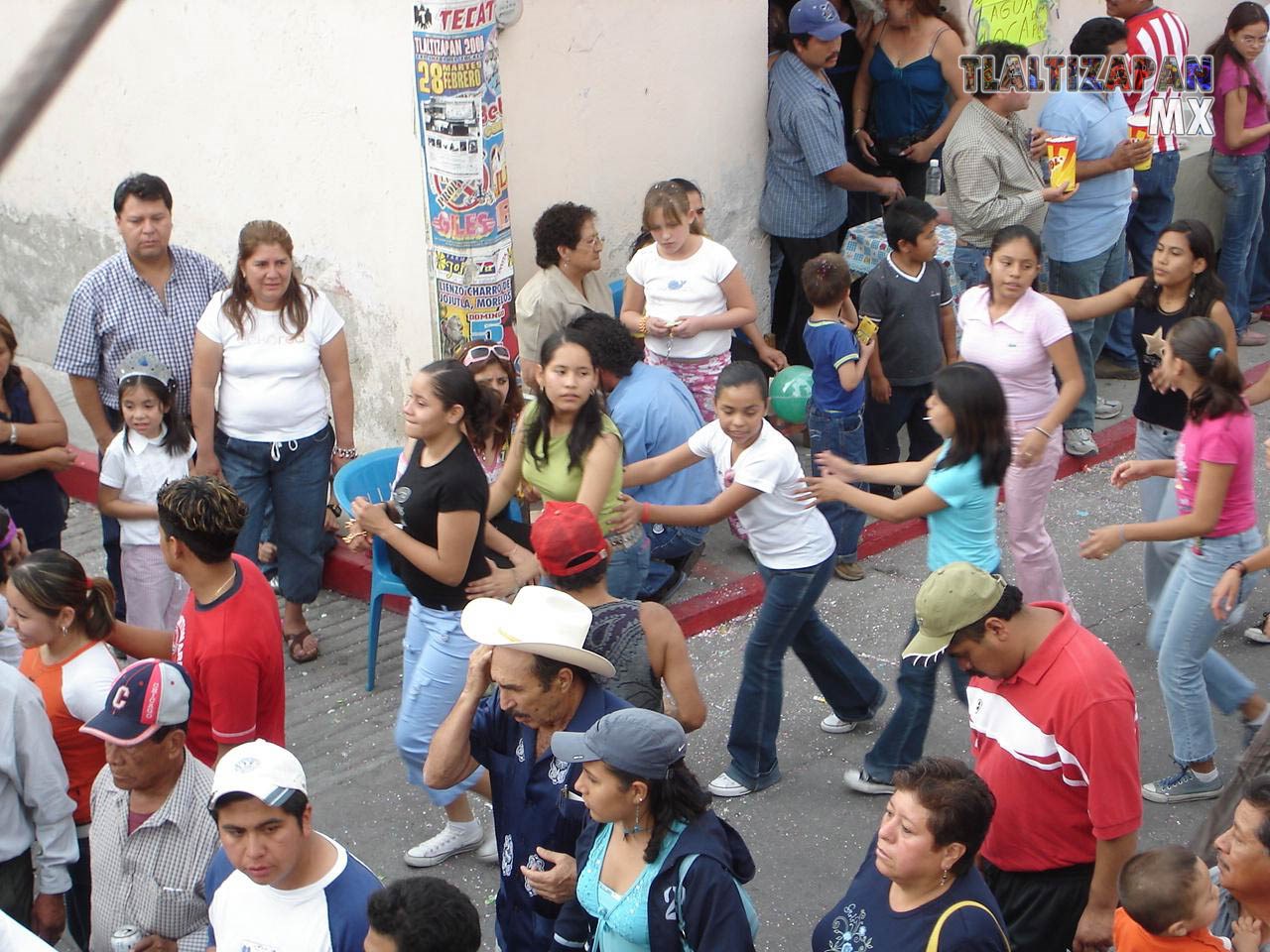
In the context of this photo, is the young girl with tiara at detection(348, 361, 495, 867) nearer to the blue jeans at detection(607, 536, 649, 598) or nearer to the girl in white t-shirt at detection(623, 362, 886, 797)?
the girl in white t-shirt at detection(623, 362, 886, 797)

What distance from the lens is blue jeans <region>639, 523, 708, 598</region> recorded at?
22.1 feet

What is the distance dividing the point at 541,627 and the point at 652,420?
275 centimetres

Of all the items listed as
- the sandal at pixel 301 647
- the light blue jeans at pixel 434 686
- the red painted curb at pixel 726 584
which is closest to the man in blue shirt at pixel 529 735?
the light blue jeans at pixel 434 686

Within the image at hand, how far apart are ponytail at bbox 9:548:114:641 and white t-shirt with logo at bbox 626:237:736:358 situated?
3634mm

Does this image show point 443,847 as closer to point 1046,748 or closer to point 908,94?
point 1046,748

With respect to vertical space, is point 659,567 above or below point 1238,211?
below

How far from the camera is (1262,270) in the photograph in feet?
34.5

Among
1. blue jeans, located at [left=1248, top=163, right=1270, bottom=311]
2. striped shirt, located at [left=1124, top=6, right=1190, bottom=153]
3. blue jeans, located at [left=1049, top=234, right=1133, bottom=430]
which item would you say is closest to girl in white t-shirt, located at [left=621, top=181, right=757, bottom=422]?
blue jeans, located at [left=1049, top=234, right=1133, bottom=430]

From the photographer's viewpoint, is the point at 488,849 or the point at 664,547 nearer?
the point at 488,849

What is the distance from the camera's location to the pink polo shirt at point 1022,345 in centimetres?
607

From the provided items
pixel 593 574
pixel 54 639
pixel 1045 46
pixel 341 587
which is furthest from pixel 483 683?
pixel 1045 46

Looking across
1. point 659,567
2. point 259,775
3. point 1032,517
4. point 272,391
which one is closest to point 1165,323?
point 1032,517

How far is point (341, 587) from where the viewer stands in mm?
7434

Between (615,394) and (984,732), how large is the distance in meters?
3.02
